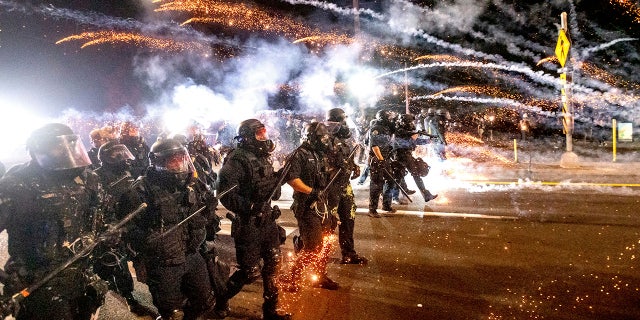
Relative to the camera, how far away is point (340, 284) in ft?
15.9

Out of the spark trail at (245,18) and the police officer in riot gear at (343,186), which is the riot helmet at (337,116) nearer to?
the police officer in riot gear at (343,186)

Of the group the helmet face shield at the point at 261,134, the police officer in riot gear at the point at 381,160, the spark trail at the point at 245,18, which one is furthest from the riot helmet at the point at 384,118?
the spark trail at the point at 245,18

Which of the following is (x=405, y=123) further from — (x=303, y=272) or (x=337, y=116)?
(x=303, y=272)

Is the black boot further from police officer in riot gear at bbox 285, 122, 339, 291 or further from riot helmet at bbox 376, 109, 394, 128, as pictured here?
riot helmet at bbox 376, 109, 394, 128

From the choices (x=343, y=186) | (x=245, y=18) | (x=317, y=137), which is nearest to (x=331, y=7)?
(x=245, y=18)

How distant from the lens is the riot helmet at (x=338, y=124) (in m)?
5.55

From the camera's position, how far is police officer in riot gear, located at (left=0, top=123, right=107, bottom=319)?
284 centimetres

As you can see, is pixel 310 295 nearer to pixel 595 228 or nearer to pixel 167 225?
pixel 167 225

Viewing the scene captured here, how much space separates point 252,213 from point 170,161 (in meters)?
0.92

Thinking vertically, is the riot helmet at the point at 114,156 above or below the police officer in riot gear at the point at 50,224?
above

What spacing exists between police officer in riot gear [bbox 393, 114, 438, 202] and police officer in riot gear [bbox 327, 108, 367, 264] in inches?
107

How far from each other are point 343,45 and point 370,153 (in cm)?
2275

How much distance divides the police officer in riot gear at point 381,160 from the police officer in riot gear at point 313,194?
119 inches

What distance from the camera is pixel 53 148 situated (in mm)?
2963
